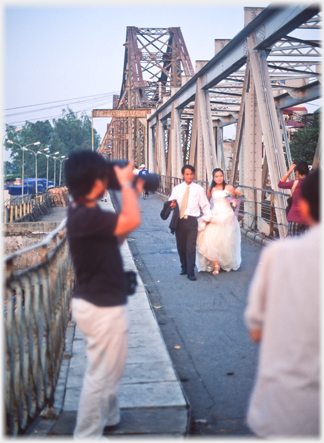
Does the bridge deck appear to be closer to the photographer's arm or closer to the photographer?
the photographer

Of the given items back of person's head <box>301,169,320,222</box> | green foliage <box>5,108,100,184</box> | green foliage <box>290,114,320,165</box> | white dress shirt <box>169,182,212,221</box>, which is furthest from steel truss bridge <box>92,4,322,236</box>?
green foliage <box>5,108,100,184</box>

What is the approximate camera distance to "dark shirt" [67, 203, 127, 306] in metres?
2.75

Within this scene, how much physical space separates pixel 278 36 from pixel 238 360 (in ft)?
23.1

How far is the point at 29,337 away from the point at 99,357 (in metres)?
0.61

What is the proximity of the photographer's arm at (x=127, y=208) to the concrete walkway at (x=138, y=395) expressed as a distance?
4.44ft

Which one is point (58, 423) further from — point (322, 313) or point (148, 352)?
point (322, 313)

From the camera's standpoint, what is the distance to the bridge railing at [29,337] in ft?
9.50

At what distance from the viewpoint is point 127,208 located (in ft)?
8.84

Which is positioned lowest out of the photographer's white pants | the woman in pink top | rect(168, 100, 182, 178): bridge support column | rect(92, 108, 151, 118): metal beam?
the photographer's white pants

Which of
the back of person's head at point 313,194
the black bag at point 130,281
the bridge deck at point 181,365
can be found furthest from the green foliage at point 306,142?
the back of person's head at point 313,194

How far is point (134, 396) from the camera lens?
146 inches

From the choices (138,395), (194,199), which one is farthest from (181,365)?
(194,199)

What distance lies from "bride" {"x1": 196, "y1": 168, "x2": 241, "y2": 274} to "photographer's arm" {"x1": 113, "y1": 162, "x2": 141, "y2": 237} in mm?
5737

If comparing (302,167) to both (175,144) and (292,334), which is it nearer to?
(292,334)
